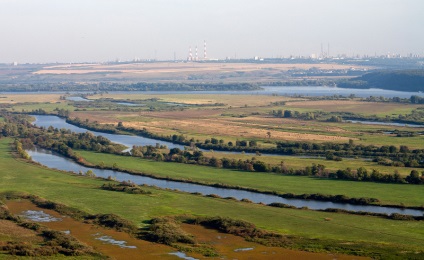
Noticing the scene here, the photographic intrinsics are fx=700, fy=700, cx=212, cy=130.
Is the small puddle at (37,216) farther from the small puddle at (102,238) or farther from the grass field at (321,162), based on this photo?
the grass field at (321,162)

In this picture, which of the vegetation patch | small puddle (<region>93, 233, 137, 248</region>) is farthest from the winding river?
small puddle (<region>93, 233, 137, 248</region>)

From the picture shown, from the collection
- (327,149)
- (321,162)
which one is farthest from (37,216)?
(327,149)

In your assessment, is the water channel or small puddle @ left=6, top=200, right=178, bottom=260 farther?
the water channel

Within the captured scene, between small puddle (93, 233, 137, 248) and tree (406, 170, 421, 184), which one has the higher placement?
tree (406, 170, 421, 184)

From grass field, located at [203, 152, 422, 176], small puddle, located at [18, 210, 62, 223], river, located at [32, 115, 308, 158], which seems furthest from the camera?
river, located at [32, 115, 308, 158]

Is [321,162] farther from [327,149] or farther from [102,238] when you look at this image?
[102,238]

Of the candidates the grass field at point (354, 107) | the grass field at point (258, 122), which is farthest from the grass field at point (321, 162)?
the grass field at point (354, 107)

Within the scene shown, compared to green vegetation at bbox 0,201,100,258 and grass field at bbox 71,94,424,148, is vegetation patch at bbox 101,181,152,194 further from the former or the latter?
grass field at bbox 71,94,424,148

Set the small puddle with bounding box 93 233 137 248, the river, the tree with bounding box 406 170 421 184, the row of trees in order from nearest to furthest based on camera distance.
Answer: the small puddle with bounding box 93 233 137 248 < the tree with bounding box 406 170 421 184 < the row of trees < the river
